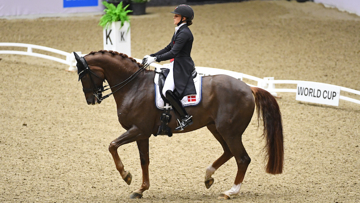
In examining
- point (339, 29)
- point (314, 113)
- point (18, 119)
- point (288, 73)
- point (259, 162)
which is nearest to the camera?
point (259, 162)

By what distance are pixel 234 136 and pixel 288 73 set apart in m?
6.79

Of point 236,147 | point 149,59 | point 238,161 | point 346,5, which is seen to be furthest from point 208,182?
point 346,5

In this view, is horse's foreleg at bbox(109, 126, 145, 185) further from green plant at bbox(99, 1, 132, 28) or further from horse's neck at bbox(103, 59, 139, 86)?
green plant at bbox(99, 1, 132, 28)

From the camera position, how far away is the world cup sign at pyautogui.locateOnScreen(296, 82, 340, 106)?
29.9 feet

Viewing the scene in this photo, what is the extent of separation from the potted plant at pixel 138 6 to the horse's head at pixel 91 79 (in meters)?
12.1

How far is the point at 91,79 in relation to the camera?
17.2ft

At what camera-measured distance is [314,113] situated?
8852 mm

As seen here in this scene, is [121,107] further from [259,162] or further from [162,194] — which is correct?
[259,162]

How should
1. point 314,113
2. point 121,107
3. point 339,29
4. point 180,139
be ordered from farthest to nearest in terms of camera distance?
point 339,29 → point 314,113 → point 180,139 → point 121,107

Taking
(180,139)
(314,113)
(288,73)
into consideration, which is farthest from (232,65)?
(180,139)

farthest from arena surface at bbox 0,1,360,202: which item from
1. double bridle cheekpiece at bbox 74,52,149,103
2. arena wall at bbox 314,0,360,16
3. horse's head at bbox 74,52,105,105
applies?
arena wall at bbox 314,0,360,16

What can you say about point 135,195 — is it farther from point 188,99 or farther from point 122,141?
point 188,99

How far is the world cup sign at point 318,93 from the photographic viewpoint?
910 centimetres

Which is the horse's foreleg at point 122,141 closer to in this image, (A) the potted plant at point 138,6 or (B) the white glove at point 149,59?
(B) the white glove at point 149,59
